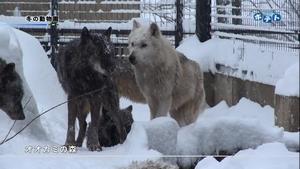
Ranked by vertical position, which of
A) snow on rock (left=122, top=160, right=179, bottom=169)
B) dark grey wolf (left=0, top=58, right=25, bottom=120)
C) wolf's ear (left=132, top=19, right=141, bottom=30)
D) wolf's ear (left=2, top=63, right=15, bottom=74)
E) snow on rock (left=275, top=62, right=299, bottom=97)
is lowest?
snow on rock (left=122, top=160, right=179, bottom=169)

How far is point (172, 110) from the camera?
302 cm

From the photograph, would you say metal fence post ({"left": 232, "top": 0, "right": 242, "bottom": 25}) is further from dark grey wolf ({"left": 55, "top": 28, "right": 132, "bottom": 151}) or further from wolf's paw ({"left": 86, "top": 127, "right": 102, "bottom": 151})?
A: wolf's paw ({"left": 86, "top": 127, "right": 102, "bottom": 151})

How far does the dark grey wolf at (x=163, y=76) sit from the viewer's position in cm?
273

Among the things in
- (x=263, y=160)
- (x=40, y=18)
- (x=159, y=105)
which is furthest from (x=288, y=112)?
(x=159, y=105)

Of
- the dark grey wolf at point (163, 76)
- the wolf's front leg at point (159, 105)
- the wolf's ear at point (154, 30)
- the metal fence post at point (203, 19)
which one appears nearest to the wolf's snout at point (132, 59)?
the dark grey wolf at point (163, 76)

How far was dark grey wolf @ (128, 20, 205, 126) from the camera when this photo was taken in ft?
8.95

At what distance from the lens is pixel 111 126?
2.71 meters

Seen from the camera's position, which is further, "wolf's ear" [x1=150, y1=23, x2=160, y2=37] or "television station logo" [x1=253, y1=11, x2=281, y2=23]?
"wolf's ear" [x1=150, y1=23, x2=160, y2=37]

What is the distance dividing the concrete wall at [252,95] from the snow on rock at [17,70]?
0.64 m

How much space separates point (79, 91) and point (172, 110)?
27.6 inches

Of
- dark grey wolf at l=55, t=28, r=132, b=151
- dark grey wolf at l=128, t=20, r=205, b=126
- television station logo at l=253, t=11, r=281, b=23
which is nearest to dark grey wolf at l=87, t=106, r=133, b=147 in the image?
dark grey wolf at l=55, t=28, r=132, b=151

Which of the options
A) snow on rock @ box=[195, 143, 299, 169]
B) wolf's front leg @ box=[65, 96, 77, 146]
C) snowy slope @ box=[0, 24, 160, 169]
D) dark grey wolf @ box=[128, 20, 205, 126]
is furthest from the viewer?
dark grey wolf @ box=[128, 20, 205, 126]

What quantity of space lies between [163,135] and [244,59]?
837 mm

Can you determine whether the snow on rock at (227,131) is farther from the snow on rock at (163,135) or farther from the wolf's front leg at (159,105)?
the wolf's front leg at (159,105)
